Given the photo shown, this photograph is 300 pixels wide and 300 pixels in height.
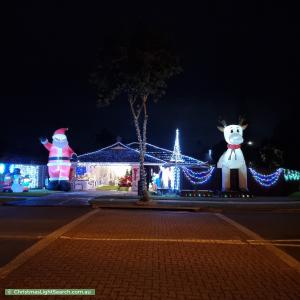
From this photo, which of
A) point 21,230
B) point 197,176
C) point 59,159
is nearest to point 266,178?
point 197,176

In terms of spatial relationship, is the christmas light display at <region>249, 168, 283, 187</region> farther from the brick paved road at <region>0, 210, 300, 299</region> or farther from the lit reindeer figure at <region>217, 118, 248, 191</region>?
the brick paved road at <region>0, 210, 300, 299</region>

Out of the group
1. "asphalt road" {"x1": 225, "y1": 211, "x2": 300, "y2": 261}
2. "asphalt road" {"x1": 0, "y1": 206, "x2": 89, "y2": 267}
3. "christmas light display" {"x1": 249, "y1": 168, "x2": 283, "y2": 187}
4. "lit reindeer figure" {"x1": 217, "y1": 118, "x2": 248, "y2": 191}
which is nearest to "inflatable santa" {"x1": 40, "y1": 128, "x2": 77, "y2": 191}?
"lit reindeer figure" {"x1": 217, "y1": 118, "x2": 248, "y2": 191}

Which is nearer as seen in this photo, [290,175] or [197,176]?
[197,176]

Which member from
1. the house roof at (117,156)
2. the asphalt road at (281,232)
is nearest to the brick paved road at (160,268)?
the asphalt road at (281,232)

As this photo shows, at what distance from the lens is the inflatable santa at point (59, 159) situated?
3634cm

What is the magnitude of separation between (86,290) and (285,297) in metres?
2.83

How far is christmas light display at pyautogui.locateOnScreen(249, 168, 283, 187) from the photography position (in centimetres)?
3546

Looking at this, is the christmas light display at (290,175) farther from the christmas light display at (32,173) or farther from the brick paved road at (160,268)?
the brick paved road at (160,268)

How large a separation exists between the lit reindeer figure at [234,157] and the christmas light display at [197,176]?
1.32 m

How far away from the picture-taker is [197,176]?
34.8m

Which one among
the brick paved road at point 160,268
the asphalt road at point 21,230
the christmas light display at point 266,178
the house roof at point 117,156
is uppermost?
the house roof at point 117,156

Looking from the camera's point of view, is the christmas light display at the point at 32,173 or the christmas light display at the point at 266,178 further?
the christmas light display at the point at 32,173

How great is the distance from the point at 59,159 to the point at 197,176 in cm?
1156

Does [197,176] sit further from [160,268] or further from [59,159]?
[160,268]
